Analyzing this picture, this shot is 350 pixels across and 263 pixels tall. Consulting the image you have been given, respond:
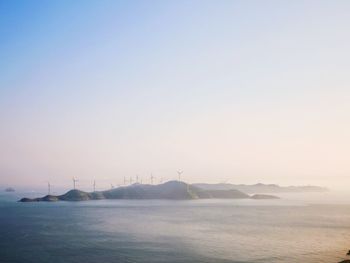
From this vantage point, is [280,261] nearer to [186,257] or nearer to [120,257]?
[186,257]

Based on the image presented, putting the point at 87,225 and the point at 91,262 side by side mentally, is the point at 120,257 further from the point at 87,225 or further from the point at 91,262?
the point at 87,225

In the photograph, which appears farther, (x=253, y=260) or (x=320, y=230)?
(x=320, y=230)

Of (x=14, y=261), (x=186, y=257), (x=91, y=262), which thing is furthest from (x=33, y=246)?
(x=186, y=257)

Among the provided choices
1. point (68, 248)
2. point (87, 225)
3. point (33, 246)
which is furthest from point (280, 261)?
point (87, 225)

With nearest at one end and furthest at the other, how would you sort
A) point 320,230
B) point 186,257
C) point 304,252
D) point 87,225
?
point 186,257
point 304,252
point 320,230
point 87,225

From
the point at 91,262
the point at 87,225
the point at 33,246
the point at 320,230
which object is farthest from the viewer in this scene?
the point at 87,225

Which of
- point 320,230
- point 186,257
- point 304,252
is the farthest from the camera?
point 320,230

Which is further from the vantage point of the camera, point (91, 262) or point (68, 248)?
point (68, 248)

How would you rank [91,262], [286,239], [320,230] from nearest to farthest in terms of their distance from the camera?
[91,262]
[286,239]
[320,230]
